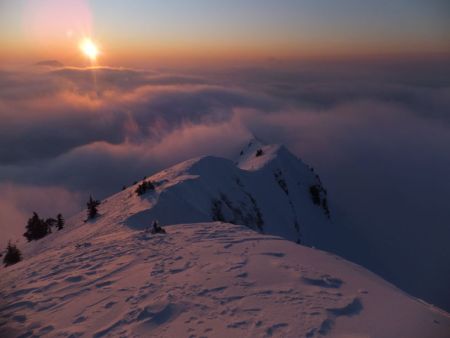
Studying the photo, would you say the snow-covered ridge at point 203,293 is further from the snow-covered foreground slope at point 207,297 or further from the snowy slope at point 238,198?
the snowy slope at point 238,198

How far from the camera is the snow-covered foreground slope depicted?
5652 millimetres

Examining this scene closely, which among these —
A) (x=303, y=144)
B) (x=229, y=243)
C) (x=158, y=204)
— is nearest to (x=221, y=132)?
(x=303, y=144)

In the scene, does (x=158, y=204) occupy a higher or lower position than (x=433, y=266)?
higher

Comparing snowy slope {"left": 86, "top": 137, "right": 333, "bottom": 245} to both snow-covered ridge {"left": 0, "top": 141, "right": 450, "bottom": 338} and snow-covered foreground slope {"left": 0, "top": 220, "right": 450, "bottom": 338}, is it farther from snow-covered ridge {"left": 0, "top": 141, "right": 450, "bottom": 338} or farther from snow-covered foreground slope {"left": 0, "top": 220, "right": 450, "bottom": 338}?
snow-covered foreground slope {"left": 0, "top": 220, "right": 450, "bottom": 338}

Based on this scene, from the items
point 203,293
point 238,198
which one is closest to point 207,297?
point 203,293

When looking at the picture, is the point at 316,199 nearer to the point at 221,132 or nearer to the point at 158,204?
the point at 158,204

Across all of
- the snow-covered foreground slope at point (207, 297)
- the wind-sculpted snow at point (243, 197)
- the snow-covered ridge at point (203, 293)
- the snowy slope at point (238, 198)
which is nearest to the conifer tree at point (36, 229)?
the snowy slope at point (238, 198)

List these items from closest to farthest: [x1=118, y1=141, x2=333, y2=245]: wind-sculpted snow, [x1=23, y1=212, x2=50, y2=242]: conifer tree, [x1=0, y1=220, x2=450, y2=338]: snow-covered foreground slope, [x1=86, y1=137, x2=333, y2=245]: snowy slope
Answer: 1. [x1=0, y1=220, x2=450, y2=338]: snow-covered foreground slope
2. [x1=86, y1=137, x2=333, y2=245]: snowy slope
3. [x1=118, y1=141, x2=333, y2=245]: wind-sculpted snow
4. [x1=23, y1=212, x2=50, y2=242]: conifer tree

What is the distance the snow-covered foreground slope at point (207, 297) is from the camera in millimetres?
5652

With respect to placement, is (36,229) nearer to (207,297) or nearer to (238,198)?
(238,198)

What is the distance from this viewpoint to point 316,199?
48.0 m

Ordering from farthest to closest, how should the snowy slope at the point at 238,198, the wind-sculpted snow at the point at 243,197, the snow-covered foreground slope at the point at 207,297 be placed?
the wind-sculpted snow at the point at 243,197 < the snowy slope at the point at 238,198 < the snow-covered foreground slope at the point at 207,297

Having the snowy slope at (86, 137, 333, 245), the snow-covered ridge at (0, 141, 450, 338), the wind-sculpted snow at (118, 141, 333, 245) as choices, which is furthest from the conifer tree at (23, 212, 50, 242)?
the snow-covered ridge at (0, 141, 450, 338)

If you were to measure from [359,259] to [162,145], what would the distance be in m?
105
